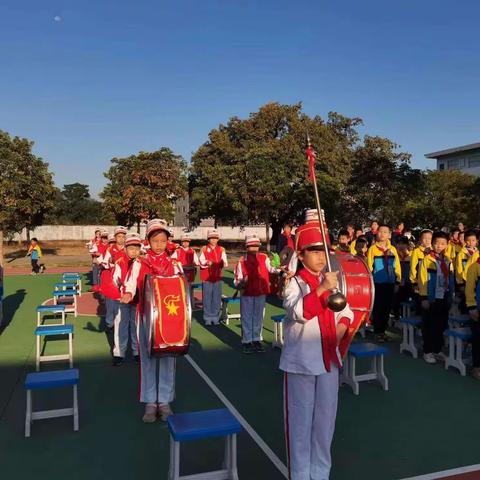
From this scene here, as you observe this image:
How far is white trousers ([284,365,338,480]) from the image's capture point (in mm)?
3455

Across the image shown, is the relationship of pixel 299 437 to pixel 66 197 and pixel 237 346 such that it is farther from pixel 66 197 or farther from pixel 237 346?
pixel 66 197

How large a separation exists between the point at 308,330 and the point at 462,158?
6126cm

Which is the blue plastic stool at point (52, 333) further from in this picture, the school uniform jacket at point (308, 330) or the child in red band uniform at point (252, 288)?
the school uniform jacket at point (308, 330)

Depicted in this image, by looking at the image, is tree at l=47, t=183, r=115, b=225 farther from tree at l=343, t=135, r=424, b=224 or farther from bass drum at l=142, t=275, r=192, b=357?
bass drum at l=142, t=275, r=192, b=357

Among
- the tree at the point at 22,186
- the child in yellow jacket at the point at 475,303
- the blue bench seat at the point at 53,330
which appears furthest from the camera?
the tree at the point at 22,186

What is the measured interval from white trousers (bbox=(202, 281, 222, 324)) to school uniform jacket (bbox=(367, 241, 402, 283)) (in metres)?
3.53

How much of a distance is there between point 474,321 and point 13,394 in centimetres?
624

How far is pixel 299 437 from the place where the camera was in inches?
137

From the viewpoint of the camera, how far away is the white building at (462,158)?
55750mm

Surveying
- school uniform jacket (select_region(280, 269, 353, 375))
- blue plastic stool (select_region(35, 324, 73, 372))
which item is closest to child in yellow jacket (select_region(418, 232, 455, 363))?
school uniform jacket (select_region(280, 269, 353, 375))

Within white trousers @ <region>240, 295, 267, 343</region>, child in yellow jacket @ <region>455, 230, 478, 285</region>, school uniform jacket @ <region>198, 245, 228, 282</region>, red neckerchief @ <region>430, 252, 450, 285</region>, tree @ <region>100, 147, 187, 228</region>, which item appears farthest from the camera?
tree @ <region>100, 147, 187, 228</region>

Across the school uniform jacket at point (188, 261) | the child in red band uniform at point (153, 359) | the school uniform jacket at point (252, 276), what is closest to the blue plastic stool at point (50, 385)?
the child in red band uniform at point (153, 359)

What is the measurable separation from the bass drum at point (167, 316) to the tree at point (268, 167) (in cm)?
2253

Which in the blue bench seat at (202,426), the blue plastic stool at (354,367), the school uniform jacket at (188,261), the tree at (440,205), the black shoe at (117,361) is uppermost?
the tree at (440,205)
